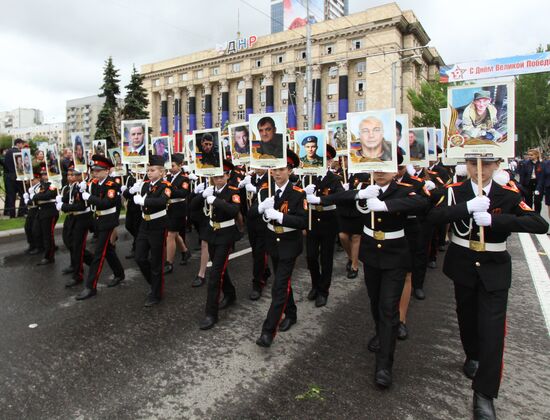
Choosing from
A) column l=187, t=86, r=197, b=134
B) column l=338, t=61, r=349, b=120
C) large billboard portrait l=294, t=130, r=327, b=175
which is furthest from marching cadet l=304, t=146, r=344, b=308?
column l=187, t=86, r=197, b=134

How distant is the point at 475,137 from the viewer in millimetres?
3311

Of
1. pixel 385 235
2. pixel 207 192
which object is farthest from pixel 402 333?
pixel 207 192

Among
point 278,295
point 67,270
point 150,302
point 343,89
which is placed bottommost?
point 150,302

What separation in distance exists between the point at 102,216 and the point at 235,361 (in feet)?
11.3

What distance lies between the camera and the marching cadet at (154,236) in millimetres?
5434

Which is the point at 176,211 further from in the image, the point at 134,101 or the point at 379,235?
the point at 134,101

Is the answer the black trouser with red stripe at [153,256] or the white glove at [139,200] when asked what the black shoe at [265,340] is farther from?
the white glove at [139,200]

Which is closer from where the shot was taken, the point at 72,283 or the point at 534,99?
the point at 72,283

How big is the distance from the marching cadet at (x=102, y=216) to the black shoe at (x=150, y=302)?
900 mm

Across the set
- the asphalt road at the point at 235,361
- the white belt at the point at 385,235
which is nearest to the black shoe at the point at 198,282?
the asphalt road at the point at 235,361

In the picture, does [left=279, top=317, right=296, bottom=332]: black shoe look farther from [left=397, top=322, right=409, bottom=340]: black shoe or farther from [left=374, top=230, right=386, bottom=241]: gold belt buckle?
[left=374, top=230, right=386, bottom=241]: gold belt buckle

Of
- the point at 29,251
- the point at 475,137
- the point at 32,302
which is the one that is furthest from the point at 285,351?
the point at 29,251

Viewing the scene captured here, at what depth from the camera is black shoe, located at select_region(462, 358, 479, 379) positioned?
138 inches

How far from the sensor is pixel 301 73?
42.3 m
